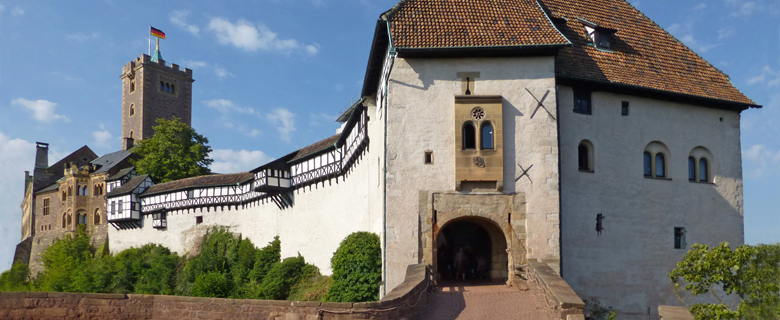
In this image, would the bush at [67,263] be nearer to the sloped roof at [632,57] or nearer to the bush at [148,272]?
the bush at [148,272]

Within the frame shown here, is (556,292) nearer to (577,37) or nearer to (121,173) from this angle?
(577,37)

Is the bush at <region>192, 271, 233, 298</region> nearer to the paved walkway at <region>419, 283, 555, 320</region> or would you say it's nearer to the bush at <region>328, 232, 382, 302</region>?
the bush at <region>328, 232, 382, 302</region>

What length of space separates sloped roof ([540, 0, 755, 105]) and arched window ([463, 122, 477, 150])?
362 centimetres

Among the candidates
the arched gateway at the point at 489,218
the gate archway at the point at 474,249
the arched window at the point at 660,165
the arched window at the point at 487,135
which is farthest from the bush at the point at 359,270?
the arched window at the point at 660,165

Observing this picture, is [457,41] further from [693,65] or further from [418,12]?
[693,65]

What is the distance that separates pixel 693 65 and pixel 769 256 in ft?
33.3

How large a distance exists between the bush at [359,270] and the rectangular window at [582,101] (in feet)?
25.0

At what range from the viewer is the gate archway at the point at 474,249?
19.5m

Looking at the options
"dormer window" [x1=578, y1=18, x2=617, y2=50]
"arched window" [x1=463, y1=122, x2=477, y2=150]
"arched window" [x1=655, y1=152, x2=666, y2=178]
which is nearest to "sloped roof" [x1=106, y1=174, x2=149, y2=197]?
"dormer window" [x1=578, y1=18, x2=617, y2=50]

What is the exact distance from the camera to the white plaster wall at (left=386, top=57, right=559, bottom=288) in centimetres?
1867

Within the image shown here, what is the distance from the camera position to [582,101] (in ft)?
71.1

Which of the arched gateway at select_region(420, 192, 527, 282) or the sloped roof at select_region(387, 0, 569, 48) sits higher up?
the sloped roof at select_region(387, 0, 569, 48)

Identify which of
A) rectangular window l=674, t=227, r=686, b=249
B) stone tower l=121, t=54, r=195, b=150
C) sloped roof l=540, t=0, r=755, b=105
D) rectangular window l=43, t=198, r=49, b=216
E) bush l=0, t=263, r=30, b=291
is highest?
stone tower l=121, t=54, r=195, b=150

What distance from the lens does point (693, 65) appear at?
80.5ft
